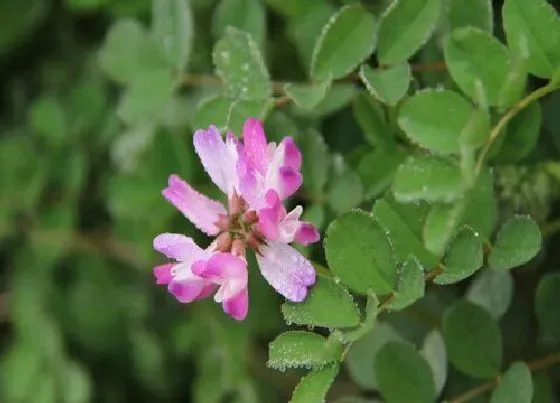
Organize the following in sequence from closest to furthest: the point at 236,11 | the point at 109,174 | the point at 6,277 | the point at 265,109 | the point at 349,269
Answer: the point at 349,269 → the point at 265,109 → the point at 236,11 → the point at 109,174 → the point at 6,277

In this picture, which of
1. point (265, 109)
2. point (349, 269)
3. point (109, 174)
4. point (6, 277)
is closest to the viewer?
point (349, 269)

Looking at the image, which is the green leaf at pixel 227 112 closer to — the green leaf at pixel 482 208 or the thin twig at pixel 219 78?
the thin twig at pixel 219 78

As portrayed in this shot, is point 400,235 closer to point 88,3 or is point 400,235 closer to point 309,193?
point 309,193

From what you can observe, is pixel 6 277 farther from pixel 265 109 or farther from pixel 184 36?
pixel 265 109

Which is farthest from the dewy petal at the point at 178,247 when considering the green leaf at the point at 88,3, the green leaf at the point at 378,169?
the green leaf at the point at 88,3

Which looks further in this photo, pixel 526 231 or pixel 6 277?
pixel 6 277

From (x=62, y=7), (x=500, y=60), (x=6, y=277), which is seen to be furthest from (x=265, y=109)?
(x=6, y=277)

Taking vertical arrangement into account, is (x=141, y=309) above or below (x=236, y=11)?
below
